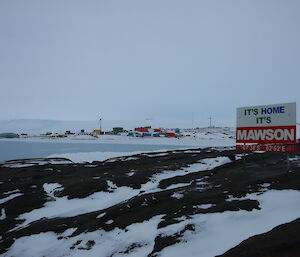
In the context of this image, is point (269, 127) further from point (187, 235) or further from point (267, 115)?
point (187, 235)

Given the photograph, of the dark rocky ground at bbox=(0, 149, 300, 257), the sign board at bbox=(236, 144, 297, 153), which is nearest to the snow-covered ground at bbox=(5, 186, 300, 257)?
the dark rocky ground at bbox=(0, 149, 300, 257)

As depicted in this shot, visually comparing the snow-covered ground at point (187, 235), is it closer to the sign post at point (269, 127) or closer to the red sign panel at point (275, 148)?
the red sign panel at point (275, 148)

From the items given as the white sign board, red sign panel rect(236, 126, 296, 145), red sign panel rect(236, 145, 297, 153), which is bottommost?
red sign panel rect(236, 145, 297, 153)

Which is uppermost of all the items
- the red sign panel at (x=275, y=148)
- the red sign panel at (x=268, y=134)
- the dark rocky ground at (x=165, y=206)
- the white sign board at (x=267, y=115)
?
the white sign board at (x=267, y=115)

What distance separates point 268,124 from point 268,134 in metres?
0.39

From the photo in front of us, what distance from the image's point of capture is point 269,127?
848 cm

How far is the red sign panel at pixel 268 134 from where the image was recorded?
7898 millimetres

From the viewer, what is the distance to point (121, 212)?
5793 mm

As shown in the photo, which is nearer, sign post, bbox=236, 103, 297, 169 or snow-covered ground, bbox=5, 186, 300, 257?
snow-covered ground, bbox=5, 186, 300, 257

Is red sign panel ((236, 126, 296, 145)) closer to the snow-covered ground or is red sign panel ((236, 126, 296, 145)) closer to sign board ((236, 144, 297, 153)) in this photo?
sign board ((236, 144, 297, 153))

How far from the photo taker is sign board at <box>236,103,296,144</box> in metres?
7.95

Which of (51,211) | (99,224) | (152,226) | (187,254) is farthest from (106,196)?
(187,254)

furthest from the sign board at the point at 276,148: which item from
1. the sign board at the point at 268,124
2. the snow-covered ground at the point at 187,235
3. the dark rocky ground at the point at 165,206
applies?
the snow-covered ground at the point at 187,235

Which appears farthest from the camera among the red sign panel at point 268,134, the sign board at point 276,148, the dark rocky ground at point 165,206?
the red sign panel at point 268,134
